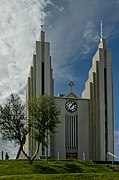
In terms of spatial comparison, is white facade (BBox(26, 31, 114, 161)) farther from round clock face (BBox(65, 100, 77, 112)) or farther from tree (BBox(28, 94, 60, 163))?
tree (BBox(28, 94, 60, 163))

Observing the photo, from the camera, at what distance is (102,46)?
67500 mm

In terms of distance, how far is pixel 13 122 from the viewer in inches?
1635

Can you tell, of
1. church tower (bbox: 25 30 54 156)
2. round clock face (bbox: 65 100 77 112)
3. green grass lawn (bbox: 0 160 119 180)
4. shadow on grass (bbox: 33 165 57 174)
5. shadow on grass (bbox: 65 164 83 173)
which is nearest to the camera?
green grass lawn (bbox: 0 160 119 180)

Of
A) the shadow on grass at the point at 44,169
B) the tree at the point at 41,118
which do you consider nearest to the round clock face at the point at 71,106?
the tree at the point at 41,118

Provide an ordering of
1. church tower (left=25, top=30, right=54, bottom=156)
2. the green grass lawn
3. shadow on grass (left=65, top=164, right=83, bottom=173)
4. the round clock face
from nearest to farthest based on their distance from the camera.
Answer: the green grass lawn < shadow on grass (left=65, top=164, right=83, bottom=173) < church tower (left=25, top=30, right=54, bottom=156) < the round clock face

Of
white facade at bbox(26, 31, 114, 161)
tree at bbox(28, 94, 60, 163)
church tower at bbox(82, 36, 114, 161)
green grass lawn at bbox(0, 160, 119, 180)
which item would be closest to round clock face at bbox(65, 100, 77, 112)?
white facade at bbox(26, 31, 114, 161)

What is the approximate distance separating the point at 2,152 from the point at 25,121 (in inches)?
513

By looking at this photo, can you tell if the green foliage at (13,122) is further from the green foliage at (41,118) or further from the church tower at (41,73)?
the church tower at (41,73)

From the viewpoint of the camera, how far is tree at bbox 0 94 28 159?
4112 centimetres

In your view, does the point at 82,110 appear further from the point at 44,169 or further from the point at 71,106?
the point at 44,169

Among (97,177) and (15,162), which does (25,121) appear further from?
(97,177)

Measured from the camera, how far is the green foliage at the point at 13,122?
135 feet

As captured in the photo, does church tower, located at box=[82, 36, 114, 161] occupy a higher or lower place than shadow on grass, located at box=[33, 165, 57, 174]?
higher

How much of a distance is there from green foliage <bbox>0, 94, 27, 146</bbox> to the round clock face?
2341cm
